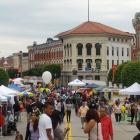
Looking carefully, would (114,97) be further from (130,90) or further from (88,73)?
(88,73)

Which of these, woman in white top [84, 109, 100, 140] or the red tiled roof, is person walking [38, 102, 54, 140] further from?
the red tiled roof

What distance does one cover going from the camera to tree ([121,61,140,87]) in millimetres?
50269

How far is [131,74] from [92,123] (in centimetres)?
4273

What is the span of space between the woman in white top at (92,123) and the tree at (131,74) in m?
41.9

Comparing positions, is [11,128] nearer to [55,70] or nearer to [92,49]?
[92,49]

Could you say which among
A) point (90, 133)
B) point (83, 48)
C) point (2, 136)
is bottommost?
point (2, 136)

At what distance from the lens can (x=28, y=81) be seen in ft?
264

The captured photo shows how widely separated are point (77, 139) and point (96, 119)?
837 centimetres

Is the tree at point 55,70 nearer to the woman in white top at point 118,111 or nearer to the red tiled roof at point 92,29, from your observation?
the red tiled roof at point 92,29

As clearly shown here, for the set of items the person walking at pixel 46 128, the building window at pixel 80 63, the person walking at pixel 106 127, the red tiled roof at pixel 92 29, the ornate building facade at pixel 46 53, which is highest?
the red tiled roof at pixel 92 29

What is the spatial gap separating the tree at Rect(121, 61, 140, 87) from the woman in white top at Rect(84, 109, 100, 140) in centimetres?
4189

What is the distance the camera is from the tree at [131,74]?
50269 mm

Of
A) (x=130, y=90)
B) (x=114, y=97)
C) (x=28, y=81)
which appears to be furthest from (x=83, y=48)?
(x=130, y=90)

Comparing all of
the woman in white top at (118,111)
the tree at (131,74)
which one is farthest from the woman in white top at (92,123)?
the tree at (131,74)
